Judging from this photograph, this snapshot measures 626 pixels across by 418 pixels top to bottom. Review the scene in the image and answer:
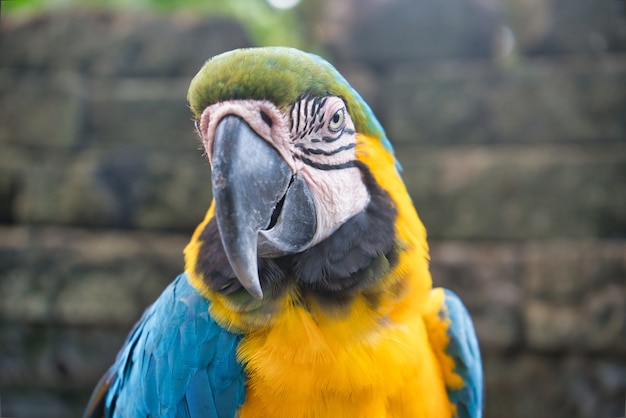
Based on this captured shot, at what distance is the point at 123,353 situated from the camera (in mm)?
1463

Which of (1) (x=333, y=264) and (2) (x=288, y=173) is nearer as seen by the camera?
(2) (x=288, y=173)

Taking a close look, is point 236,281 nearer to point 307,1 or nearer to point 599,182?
point 599,182

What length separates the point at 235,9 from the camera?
152 inches

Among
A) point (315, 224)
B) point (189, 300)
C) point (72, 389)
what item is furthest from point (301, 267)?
point (72, 389)

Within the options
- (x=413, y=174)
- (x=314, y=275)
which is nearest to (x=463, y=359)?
(x=314, y=275)

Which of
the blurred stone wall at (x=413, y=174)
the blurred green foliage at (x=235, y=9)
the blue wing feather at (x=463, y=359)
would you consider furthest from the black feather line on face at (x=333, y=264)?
the blurred green foliage at (x=235, y=9)

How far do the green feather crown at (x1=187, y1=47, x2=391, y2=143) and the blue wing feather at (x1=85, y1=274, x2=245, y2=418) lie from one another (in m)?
0.45

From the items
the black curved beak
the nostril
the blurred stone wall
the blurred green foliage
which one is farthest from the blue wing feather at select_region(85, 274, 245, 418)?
the blurred green foliage

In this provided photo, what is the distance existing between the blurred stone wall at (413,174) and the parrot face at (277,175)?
2121 millimetres

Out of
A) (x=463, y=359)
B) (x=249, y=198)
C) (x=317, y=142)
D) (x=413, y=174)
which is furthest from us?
(x=413, y=174)

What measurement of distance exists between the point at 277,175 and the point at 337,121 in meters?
0.20

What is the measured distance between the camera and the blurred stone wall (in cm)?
297

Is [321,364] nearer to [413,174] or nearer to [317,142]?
[317,142]

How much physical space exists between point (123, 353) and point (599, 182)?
2.77m
